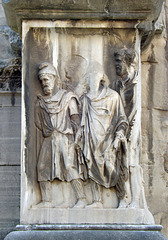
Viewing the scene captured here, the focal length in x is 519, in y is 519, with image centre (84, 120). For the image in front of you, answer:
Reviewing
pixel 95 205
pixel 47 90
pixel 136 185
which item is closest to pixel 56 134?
pixel 47 90

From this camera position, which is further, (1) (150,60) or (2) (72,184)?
(1) (150,60)

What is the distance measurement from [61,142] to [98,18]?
182cm

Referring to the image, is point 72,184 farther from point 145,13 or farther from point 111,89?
point 145,13

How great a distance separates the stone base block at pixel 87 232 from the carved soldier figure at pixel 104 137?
0.38 meters

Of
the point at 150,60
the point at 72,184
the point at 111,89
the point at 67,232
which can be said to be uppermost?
the point at 150,60

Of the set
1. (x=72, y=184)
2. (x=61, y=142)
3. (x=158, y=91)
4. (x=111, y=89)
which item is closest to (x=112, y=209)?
(x=72, y=184)

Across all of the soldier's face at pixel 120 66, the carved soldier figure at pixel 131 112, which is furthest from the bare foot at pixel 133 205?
the soldier's face at pixel 120 66

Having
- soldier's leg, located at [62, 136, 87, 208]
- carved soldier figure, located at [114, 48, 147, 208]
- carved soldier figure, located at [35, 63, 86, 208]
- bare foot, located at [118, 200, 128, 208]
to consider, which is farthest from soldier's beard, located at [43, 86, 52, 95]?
bare foot, located at [118, 200, 128, 208]

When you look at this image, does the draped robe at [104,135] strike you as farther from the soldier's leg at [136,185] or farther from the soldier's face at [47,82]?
the soldier's face at [47,82]

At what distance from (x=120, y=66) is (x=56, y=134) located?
1.32 m

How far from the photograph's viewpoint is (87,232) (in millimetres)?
6520

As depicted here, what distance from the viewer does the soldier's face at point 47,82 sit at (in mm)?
7088

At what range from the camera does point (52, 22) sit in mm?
7297

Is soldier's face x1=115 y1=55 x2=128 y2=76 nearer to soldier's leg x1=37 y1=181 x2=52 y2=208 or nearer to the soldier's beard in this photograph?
the soldier's beard
